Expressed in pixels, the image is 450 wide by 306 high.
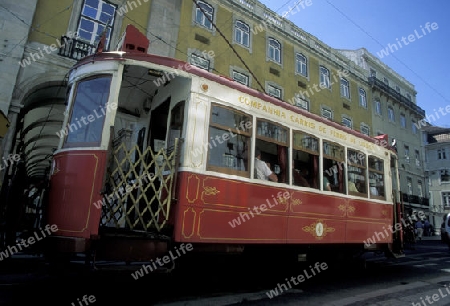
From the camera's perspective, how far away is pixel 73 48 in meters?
10.6

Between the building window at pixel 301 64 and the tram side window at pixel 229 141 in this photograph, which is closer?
the tram side window at pixel 229 141

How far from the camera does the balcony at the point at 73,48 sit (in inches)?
414

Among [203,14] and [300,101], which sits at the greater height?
[203,14]

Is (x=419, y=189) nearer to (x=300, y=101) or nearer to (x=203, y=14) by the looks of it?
(x=300, y=101)

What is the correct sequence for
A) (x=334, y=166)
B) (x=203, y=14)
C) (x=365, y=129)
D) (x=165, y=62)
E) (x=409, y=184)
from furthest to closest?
(x=409, y=184) → (x=365, y=129) → (x=203, y=14) → (x=334, y=166) → (x=165, y=62)

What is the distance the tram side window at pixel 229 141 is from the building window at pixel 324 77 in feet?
55.3

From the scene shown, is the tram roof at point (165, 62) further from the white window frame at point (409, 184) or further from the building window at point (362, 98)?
the white window frame at point (409, 184)

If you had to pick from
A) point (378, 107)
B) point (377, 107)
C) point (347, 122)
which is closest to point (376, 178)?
point (347, 122)

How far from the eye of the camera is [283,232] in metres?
4.92

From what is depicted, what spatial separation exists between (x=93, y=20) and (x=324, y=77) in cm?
1494

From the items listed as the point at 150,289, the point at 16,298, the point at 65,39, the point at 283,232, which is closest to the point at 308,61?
the point at 65,39

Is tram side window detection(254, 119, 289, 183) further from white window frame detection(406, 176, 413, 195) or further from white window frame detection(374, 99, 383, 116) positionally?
white window frame detection(406, 176, 413, 195)

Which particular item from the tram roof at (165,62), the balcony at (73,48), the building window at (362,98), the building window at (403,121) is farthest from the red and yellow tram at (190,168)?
the building window at (403,121)

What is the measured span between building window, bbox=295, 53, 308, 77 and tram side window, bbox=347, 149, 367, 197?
13.0 meters
